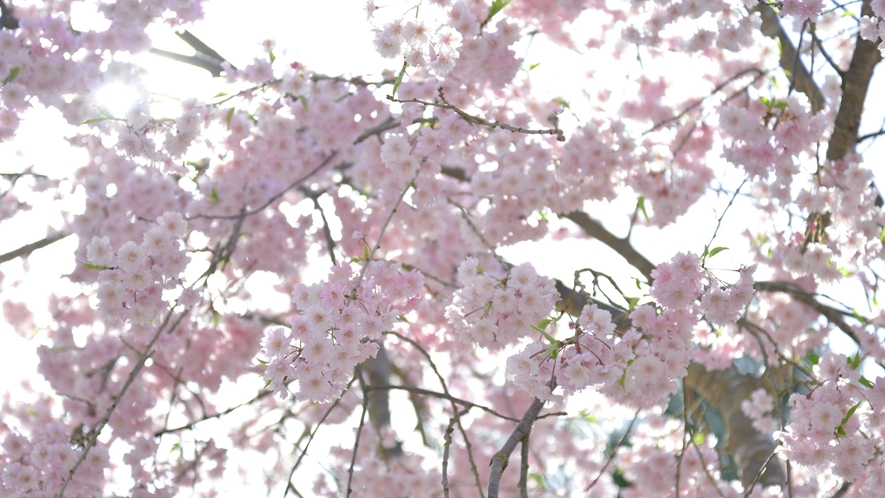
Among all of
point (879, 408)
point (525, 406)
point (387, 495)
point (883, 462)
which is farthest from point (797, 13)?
point (525, 406)

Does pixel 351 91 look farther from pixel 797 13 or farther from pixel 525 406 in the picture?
pixel 525 406

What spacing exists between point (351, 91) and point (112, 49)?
3.61ft

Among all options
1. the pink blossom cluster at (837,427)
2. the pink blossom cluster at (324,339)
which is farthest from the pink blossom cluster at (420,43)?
the pink blossom cluster at (837,427)

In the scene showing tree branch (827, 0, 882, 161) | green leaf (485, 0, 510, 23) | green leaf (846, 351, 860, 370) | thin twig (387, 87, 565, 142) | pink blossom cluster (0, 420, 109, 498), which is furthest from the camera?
tree branch (827, 0, 882, 161)

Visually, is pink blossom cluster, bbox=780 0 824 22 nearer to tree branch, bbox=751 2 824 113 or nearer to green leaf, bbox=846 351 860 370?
green leaf, bbox=846 351 860 370

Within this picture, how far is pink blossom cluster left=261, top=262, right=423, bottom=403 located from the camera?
6.13 ft

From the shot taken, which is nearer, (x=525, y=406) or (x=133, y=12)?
(x=133, y=12)

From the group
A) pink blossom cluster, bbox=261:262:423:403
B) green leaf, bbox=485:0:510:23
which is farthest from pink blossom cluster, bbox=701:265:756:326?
green leaf, bbox=485:0:510:23

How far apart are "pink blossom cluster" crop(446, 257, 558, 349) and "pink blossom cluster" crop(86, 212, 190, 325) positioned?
0.92 metres

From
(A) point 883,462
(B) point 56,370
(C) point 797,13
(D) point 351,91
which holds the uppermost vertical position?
(D) point 351,91

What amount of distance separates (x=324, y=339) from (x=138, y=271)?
2.70 ft

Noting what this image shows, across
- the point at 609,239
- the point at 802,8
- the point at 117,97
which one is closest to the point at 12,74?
the point at 117,97

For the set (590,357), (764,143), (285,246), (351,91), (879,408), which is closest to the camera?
(590,357)

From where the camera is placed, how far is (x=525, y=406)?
6492 millimetres
